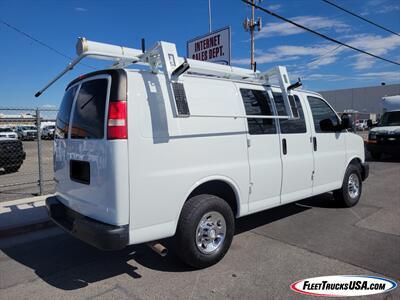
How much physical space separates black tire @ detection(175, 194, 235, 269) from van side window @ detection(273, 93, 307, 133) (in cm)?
172

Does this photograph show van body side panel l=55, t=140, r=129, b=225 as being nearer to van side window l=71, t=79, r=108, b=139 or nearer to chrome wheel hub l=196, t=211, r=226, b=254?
van side window l=71, t=79, r=108, b=139

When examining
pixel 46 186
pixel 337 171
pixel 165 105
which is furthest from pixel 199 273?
pixel 46 186

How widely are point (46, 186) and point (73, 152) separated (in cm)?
563

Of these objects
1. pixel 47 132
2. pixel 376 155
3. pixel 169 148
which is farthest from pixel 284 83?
pixel 47 132

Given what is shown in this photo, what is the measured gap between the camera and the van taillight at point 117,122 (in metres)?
3.29

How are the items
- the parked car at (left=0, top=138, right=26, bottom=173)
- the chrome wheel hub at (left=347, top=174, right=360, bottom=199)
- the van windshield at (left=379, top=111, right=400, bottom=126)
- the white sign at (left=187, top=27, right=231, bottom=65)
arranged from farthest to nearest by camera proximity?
the van windshield at (left=379, top=111, right=400, bottom=126)
the parked car at (left=0, top=138, right=26, bottom=173)
the white sign at (left=187, top=27, right=231, bottom=65)
the chrome wheel hub at (left=347, top=174, right=360, bottom=199)

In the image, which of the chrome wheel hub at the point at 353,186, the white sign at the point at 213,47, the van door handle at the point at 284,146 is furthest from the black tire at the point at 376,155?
the van door handle at the point at 284,146

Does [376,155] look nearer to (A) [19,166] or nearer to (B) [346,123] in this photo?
(B) [346,123]

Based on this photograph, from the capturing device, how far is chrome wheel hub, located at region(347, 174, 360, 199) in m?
6.63

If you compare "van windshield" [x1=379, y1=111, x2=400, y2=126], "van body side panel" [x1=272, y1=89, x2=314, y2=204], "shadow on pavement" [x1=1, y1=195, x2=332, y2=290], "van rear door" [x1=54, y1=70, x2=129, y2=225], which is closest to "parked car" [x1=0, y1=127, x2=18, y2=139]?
"shadow on pavement" [x1=1, y1=195, x2=332, y2=290]

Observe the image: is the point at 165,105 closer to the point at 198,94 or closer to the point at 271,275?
the point at 198,94

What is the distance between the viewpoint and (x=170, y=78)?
3.68 m

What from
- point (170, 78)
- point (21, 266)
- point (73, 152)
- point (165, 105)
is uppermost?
point (170, 78)

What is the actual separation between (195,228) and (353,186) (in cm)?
430
